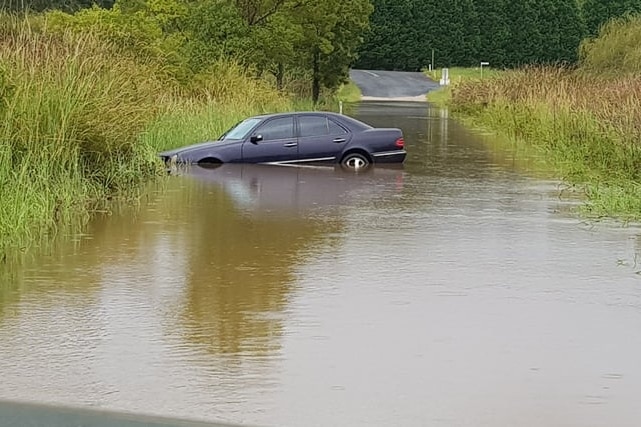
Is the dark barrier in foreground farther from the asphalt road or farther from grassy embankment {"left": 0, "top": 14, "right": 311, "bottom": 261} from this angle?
the asphalt road

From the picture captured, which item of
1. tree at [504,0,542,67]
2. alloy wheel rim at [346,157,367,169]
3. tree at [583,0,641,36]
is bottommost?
alloy wheel rim at [346,157,367,169]

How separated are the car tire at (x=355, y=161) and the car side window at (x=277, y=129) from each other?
1156 mm

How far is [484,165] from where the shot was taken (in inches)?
878

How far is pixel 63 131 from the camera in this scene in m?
14.9

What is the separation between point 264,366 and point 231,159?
14.2 metres

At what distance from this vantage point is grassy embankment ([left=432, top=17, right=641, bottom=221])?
17.0m

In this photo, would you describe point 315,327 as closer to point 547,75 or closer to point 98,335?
point 98,335

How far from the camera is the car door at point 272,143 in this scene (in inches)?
835

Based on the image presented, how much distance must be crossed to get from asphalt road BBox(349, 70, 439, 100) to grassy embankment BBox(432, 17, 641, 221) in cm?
2906

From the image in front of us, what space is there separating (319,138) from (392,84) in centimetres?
6359

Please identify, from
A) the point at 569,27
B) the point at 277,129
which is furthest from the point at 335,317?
the point at 569,27

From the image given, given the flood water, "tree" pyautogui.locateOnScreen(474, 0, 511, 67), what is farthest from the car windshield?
"tree" pyautogui.locateOnScreen(474, 0, 511, 67)

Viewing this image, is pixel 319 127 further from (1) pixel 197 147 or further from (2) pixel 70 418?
(2) pixel 70 418

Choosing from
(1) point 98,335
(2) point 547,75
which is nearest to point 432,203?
(1) point 98,335
